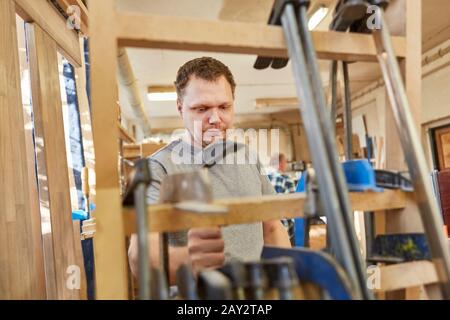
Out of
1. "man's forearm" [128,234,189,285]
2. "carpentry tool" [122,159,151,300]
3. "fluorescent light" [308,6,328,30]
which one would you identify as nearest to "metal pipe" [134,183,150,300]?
"carpentry tool" [122,159,151,300]

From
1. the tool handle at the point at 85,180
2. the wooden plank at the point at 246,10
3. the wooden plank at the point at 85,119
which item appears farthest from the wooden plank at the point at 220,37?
the wooden plank at the point at 246,10

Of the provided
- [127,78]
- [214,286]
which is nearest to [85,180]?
[214,286]

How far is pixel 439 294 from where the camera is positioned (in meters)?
0.57

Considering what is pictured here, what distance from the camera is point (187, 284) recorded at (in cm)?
53

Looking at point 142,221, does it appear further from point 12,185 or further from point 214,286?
point 12,185

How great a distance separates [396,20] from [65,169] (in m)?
1.37

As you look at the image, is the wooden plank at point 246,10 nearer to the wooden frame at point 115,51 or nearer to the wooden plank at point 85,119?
the wooden plank at point 85,119

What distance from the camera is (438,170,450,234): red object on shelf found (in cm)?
169

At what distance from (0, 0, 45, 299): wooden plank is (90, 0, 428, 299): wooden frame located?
52 cm

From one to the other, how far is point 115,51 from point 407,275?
1.96 feet

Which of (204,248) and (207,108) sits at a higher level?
(207,108)

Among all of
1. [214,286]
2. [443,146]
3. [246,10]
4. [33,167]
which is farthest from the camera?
[443,146]

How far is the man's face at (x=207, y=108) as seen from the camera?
1139mm

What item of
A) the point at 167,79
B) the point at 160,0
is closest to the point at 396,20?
the point at 160,0
